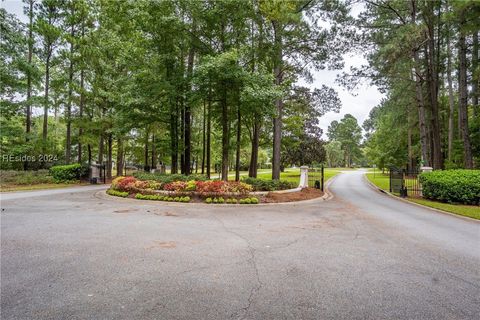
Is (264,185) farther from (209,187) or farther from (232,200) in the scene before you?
(209,187)

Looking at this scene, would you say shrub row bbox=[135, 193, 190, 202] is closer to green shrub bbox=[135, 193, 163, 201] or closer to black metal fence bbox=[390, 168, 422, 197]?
green shrub bbox=[135, 193, 163, 201]

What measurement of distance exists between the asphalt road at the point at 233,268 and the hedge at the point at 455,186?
460 cm

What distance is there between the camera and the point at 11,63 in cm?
1709

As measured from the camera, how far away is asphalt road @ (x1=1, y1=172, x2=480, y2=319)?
9.01ft

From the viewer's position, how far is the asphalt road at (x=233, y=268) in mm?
2746

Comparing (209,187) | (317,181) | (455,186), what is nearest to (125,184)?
(209,187)

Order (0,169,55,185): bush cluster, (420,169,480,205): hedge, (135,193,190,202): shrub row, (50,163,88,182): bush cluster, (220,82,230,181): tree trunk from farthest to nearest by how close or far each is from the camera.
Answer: (50,163,88,182): bush cluster → (0,169,55,185): bush cluster → (220,82,230,181): tree trunk → (420,169,480,205): hedge → (135,193,190,202): shrub row

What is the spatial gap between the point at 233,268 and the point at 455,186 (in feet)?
38.1

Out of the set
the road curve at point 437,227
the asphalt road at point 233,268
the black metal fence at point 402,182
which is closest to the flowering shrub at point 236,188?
the asphalt road at point 233,268

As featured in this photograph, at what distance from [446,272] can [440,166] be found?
14.7 m

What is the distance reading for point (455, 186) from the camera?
1080cm

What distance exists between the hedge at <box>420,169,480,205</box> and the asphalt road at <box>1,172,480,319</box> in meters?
4.60

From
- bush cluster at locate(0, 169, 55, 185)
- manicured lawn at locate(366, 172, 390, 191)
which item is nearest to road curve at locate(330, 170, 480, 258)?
manicured lawn at locate(366, 172, 390, 191)

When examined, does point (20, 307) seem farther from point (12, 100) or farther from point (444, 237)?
point (12, 100)
